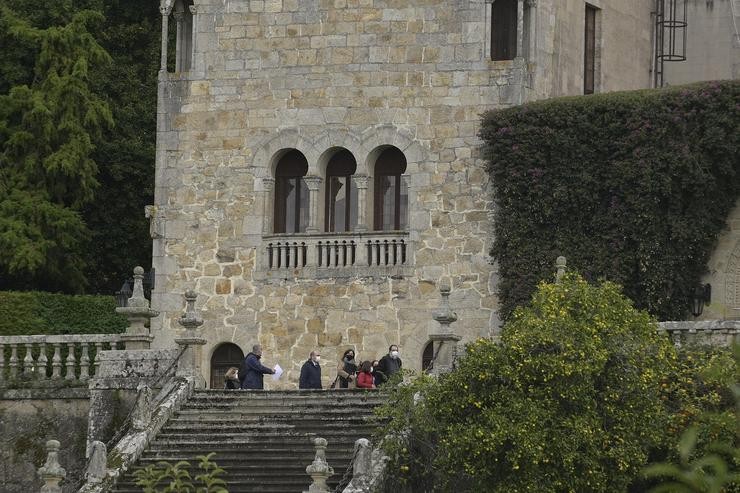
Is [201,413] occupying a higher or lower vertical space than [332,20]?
lower

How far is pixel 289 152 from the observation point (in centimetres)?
3997

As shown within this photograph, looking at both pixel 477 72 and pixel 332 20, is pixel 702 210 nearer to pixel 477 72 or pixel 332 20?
pixel 477 72

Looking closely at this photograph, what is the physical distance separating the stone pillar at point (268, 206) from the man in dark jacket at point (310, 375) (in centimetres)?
452

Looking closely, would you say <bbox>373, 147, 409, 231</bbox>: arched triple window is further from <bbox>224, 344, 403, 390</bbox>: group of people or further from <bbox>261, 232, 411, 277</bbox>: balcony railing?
<bbox>224, 344, 403, 390</bbox>: group of people

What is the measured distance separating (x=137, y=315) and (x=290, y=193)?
20.8 ft

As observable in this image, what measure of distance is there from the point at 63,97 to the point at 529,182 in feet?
40.6

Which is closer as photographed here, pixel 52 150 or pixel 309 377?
pixel 309 377

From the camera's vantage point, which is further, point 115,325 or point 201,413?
point 115,325

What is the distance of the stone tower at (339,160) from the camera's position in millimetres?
38469

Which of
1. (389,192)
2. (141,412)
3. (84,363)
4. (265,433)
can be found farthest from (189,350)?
→ (389,192)

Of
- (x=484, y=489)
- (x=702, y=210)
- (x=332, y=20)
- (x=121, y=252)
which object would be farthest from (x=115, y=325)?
(x=484, y=489)

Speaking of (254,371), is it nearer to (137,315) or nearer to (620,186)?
(137,315)

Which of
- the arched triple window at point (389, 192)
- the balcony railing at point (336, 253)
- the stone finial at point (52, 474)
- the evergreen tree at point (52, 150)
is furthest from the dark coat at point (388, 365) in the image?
the evergreen tree at point (52, 150)

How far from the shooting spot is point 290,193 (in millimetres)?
40094
